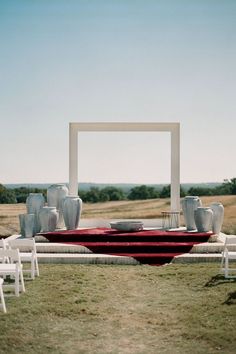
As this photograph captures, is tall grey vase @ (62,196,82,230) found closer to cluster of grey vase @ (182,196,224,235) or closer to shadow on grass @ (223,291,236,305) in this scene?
cluster of grey vase @ (182,196,224,235)

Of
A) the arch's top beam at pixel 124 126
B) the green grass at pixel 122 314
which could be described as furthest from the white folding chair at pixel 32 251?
the arch's top beam at pixel 124 126

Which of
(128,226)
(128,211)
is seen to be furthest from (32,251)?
(128,211)

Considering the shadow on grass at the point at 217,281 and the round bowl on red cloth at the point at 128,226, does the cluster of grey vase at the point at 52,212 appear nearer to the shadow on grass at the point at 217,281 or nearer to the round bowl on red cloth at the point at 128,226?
the round bowl on red cloth at the point at 128,226

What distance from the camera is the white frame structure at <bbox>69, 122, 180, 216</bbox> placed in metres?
12.3

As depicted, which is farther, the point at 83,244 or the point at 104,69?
the point at 104,69

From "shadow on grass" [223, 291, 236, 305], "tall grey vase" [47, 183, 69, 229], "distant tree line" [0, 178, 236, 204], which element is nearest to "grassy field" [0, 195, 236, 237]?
"distant tree line" [0, 178, 236, 204]

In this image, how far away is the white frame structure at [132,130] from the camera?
12336 millimetres

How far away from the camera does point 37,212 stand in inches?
448

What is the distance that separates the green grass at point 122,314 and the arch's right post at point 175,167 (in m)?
4.20

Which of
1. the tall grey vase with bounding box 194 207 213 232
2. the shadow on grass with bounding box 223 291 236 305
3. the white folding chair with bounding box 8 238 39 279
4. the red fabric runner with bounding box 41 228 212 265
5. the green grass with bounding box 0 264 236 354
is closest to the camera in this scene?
the green grass with bounding box 0 264 236 354

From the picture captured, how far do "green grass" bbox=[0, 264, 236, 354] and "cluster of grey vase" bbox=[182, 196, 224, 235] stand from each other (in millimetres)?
2510

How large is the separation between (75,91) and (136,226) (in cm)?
380

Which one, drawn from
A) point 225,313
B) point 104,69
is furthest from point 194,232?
point 225,313

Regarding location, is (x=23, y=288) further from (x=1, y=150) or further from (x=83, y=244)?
(x=1, y=150)
